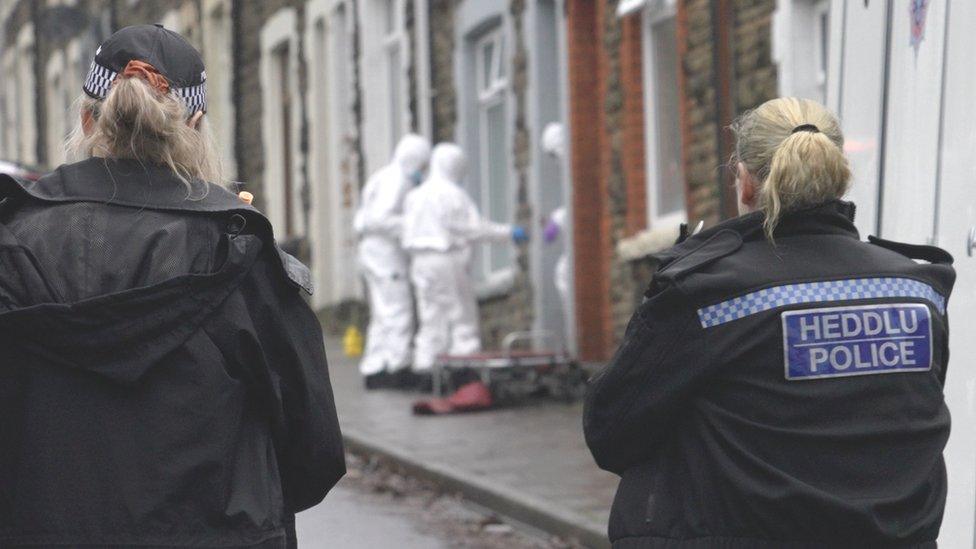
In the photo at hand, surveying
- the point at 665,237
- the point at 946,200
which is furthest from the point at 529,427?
the point at 946,200

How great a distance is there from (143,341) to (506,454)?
836cm

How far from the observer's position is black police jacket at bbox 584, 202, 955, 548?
3631 millimetres

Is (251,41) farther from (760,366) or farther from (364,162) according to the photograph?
(760,366)

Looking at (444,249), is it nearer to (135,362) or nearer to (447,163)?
(447,163)

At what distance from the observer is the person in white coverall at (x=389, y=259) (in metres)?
16.8

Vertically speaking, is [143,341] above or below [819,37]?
below

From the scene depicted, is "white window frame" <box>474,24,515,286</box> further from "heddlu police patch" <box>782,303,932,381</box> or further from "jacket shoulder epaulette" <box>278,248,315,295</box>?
"jacket shoulder epaulette" <box>278,248,315,295</box>

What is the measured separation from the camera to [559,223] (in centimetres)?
1706

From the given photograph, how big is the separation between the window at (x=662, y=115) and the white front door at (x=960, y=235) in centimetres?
1030

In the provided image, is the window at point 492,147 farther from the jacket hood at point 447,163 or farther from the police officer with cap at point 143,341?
the police officer with cap at point 143,341

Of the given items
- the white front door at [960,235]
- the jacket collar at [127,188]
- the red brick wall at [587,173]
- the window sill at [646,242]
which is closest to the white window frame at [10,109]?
the red brick wall at [587,173]

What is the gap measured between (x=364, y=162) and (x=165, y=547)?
64.6ft

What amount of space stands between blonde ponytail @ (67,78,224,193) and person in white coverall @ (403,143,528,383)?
12.4 meters

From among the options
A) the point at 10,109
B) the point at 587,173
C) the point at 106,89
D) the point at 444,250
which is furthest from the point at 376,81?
the point at 10,109
